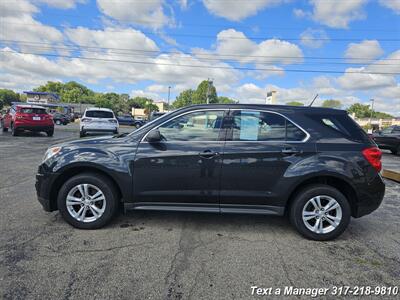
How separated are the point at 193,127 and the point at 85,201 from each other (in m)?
1.76

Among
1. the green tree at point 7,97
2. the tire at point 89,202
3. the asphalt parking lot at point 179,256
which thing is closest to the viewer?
the asphalt parking lot at point 179,256

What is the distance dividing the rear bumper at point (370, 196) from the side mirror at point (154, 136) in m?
2.70

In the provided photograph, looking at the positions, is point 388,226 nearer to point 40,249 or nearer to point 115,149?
point 115,149

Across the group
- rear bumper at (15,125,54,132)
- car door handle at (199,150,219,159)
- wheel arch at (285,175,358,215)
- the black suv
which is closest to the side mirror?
the black suv

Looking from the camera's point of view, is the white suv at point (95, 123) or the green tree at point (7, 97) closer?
the white suv at point (95, 123)

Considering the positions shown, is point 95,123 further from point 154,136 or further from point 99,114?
point 154,136

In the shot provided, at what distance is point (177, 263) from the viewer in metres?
3.08

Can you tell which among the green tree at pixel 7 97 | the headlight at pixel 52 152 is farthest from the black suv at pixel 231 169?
the green tree at pixel 7 97

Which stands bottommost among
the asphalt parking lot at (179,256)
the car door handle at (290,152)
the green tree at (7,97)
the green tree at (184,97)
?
the asphalt parking lot at (179,256)

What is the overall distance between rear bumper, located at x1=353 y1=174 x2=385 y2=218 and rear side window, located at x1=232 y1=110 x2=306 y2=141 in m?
1.05

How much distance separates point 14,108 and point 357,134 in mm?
16645

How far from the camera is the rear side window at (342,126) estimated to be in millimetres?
3779

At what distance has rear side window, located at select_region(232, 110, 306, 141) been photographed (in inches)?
149

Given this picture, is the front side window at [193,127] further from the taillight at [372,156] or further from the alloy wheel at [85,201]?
the taillight at [372,156]
